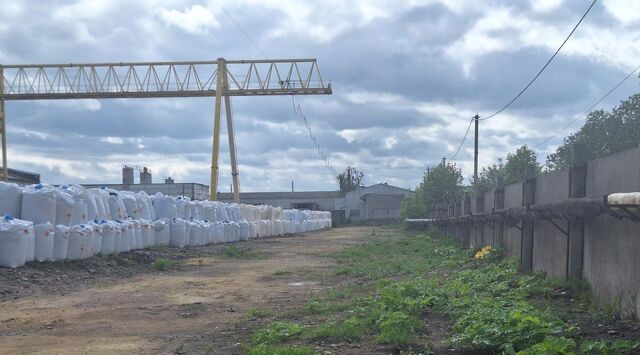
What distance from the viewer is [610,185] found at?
7.42 metres

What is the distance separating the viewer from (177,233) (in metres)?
21.0

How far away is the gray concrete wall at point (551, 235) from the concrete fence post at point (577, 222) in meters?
0.29

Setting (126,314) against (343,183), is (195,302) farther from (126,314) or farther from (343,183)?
(343,183)

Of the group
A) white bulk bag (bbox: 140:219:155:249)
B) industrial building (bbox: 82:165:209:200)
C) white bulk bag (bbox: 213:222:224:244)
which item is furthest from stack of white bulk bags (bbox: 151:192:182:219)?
industrial building (bbox: 82:165:209:200)

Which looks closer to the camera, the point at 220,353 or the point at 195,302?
the point at 220,353

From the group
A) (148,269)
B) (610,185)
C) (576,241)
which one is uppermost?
(610,185)

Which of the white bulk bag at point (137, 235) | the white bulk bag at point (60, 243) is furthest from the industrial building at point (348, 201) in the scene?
the white bulk bag at point (60, 243)

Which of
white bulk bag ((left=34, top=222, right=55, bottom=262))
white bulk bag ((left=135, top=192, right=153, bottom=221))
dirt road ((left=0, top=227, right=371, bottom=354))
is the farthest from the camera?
white bulk bag ((left=135, top=192, right=153, bottom=221))

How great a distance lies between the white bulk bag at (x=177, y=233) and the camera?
2086cm

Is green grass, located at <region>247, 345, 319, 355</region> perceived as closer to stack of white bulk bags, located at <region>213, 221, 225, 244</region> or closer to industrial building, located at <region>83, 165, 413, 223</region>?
stack of white bulk bags, located at <region>213, 221, 225, 244</region>

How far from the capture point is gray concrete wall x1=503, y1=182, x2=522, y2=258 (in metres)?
12.9

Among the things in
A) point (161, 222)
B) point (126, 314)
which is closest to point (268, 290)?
point (126, 314)

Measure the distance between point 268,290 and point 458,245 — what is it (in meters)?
13.3

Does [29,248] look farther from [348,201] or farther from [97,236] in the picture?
[348,201]
